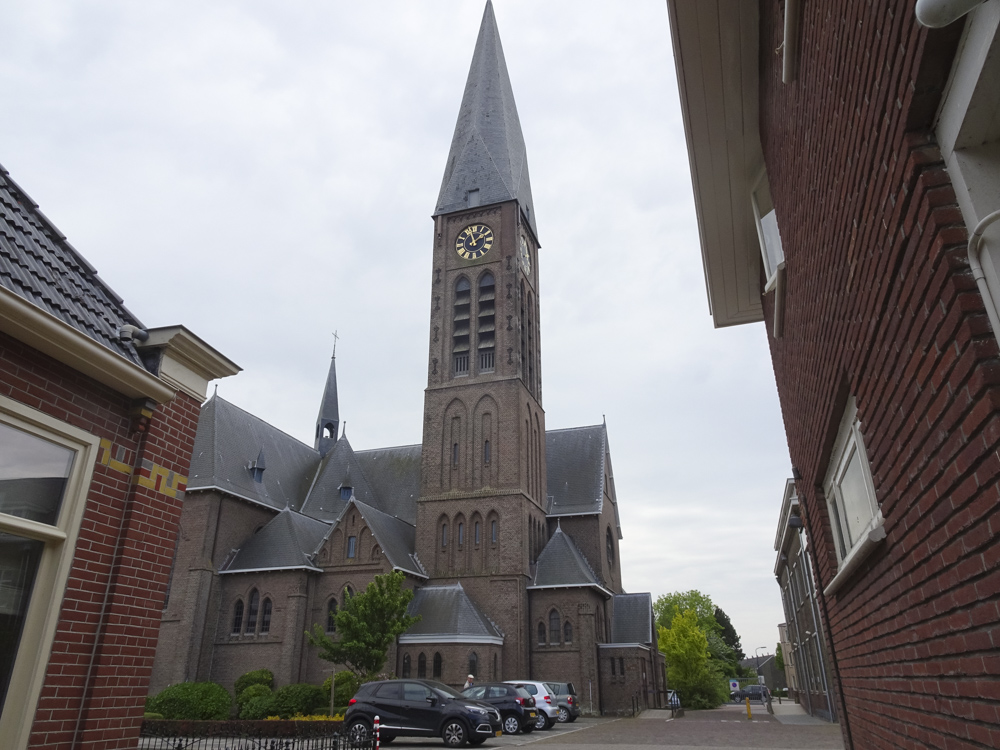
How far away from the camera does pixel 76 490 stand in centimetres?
525

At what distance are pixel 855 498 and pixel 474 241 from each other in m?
38.7

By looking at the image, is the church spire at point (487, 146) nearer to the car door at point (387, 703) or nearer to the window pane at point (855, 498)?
the car door at point (387, 703)

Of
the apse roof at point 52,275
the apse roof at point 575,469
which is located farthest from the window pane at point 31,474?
the apse roof at point 575,469

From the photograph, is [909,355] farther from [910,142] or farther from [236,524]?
[236,524]

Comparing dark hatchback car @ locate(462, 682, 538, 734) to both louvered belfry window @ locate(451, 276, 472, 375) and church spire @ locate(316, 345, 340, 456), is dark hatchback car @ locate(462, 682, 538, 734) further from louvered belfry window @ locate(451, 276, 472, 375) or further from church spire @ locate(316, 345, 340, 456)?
church spire @ locate(316, 345, 340, 456)

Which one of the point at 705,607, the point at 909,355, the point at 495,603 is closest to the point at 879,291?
the point at 909,355

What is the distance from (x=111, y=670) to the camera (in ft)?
17.5

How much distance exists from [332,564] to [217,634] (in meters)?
6.21

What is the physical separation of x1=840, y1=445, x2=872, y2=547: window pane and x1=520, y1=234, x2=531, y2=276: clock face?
37347 mm

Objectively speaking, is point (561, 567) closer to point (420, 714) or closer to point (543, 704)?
point (543, 704)

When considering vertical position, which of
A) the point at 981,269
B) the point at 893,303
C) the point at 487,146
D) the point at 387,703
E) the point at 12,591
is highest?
the point at 487,146

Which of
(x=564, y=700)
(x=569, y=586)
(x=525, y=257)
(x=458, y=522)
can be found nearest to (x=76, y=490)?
(x=564, y=700)

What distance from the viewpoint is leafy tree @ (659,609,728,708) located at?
4050 centimetres

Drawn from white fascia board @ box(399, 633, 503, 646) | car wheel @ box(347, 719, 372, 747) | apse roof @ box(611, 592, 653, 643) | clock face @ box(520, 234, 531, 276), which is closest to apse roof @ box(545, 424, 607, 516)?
apse roof @ box(611, 592, 653, 643)
